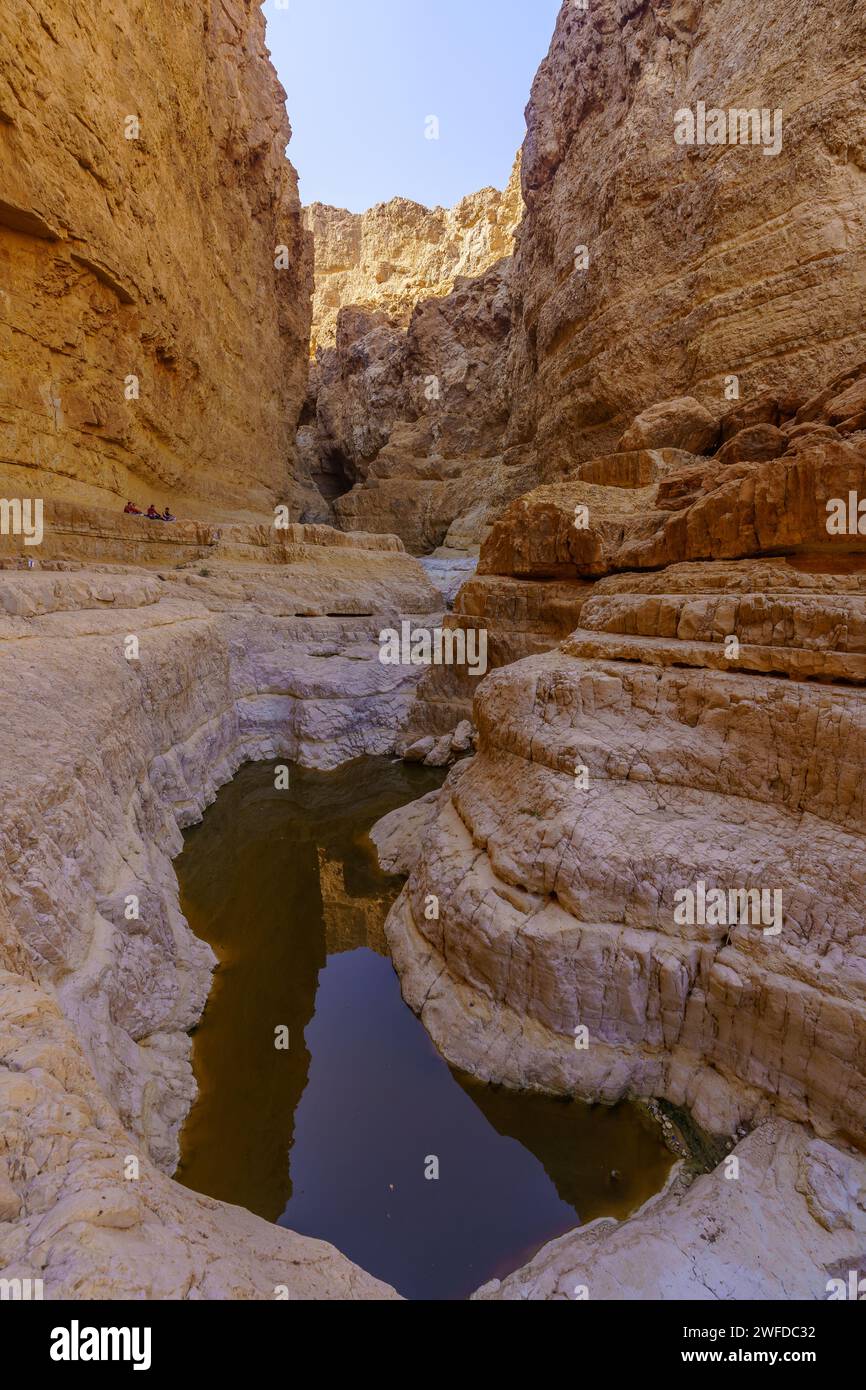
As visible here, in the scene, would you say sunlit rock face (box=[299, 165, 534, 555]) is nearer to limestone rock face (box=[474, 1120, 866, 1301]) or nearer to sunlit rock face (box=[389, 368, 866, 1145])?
sunlit rock face (box=[389, 368, 866, 1145])

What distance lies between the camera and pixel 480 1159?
15.5ft

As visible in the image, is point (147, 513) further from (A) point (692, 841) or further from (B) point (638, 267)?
(A) point (692, 841)

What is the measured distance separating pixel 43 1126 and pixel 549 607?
11.2 meters

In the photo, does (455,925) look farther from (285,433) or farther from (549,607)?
(285,433)

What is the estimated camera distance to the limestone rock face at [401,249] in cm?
4138

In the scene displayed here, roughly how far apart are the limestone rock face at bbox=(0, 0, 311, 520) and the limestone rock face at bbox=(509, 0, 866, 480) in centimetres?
1155

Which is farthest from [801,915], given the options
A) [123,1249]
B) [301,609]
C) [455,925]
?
[301,609]

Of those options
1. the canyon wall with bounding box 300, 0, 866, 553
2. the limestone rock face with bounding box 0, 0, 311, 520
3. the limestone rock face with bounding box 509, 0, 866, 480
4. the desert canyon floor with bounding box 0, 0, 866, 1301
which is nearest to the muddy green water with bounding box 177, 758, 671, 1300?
the desert canyon floor with bounding box 0, 0, 866, 1301

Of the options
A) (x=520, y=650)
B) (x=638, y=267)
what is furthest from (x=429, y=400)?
(x=520, y=650)

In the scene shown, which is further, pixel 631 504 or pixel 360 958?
pixel 631 504

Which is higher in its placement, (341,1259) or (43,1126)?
(43,1126)

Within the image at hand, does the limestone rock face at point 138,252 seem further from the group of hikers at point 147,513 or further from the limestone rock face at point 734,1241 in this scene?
the limestone rock face at point 734,1241

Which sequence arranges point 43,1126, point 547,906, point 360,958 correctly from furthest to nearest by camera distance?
point 360,958
point 547,906
point 43,1126

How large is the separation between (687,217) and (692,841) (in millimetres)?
19037
